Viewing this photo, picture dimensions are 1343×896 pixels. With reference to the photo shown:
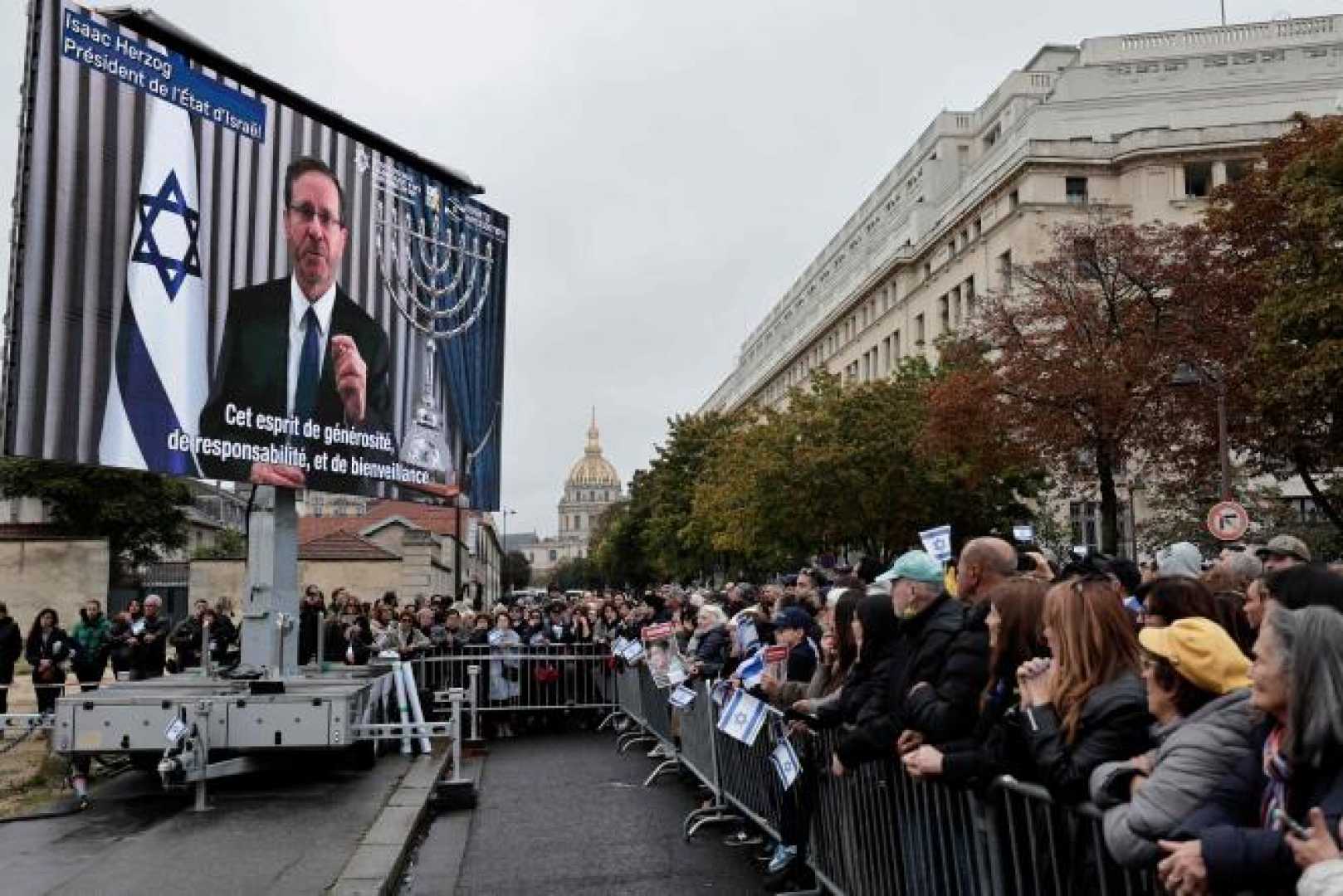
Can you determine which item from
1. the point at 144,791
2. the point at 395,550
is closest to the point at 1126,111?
the point at 395,550

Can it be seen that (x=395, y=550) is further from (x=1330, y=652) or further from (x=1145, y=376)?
(x=1330, y=652)

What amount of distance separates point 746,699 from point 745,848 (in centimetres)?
135

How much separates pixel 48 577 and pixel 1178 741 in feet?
112

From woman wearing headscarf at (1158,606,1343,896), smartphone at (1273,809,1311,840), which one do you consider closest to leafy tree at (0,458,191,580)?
woman wearing headscarf at (1158,606,1343,896)

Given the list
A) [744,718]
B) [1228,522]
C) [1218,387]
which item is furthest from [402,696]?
[1218,387]

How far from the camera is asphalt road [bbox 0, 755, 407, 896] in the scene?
7102mm

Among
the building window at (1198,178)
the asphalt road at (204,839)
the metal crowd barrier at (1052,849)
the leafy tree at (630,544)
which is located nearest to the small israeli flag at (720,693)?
the asphalt road at (204,839)

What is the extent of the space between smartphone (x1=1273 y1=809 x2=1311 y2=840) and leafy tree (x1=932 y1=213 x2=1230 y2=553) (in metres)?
25.1

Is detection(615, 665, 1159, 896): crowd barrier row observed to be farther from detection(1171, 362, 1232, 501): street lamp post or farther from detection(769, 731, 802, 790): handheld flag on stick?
detection(1171, 362, 1232, 501): street lamp post

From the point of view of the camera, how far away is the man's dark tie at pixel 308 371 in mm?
11062

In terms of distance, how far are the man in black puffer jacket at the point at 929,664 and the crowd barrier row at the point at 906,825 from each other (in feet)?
0.79

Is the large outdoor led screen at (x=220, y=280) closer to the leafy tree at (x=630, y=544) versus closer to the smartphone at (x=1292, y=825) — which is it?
the smartphone at (x=1292, y=825)

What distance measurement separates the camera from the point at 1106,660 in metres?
4.01

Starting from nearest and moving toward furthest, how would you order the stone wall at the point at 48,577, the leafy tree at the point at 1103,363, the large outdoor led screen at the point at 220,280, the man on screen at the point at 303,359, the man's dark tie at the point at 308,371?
the large outdoor led screen at the point at 220,280, the man on screen at the point at 303,359, the man's dark tie at the point at 308,371, the leafy tree at the point at 1103,363, the stone wall at the point at 48,577
